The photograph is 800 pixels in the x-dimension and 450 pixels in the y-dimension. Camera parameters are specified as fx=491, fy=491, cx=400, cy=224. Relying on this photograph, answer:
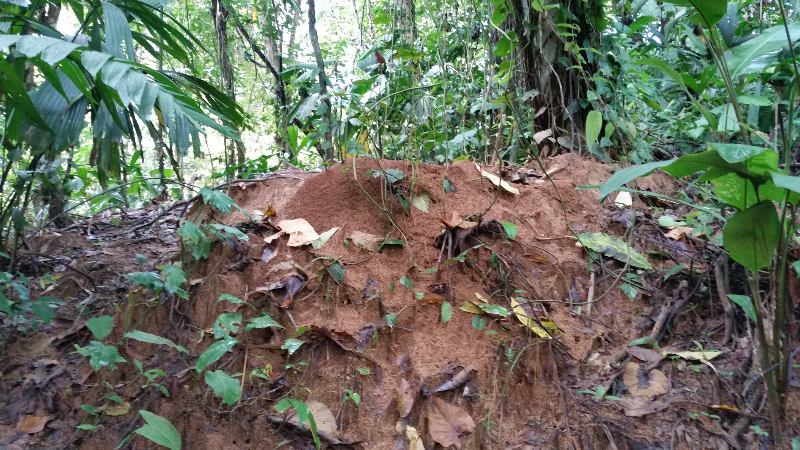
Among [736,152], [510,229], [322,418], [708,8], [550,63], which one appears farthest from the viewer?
[550,63]

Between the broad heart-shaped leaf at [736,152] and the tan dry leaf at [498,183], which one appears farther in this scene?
the tan dry leaf at [498,183]

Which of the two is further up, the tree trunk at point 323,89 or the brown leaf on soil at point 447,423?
the tree trunk at point 323,89

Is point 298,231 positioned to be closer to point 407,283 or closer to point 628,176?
point 407,283

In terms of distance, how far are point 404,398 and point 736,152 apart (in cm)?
138

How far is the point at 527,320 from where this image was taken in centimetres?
213

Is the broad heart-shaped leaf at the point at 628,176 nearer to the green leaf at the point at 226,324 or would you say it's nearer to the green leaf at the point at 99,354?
the green leaf at the point at 226,324

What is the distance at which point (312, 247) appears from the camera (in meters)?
2.32

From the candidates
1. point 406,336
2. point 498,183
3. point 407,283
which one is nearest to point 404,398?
point 406,336

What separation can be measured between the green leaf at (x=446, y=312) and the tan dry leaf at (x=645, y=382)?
752 mm

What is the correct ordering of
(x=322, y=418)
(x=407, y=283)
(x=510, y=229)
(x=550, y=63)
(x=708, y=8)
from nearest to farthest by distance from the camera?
(x=708, y=8), (x=322, y=418), (x=407, y=283), (x=510, y=229), (x=550, y=63)

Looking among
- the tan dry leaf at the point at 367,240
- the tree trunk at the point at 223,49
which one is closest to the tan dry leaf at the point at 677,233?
the tan dry leaf at the point at 367,240

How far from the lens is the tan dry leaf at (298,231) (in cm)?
232

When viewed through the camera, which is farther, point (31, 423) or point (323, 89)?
point (323, 89)

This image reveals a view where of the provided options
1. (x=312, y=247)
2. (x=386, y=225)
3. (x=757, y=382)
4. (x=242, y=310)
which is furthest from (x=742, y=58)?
(x=242, y=310)
